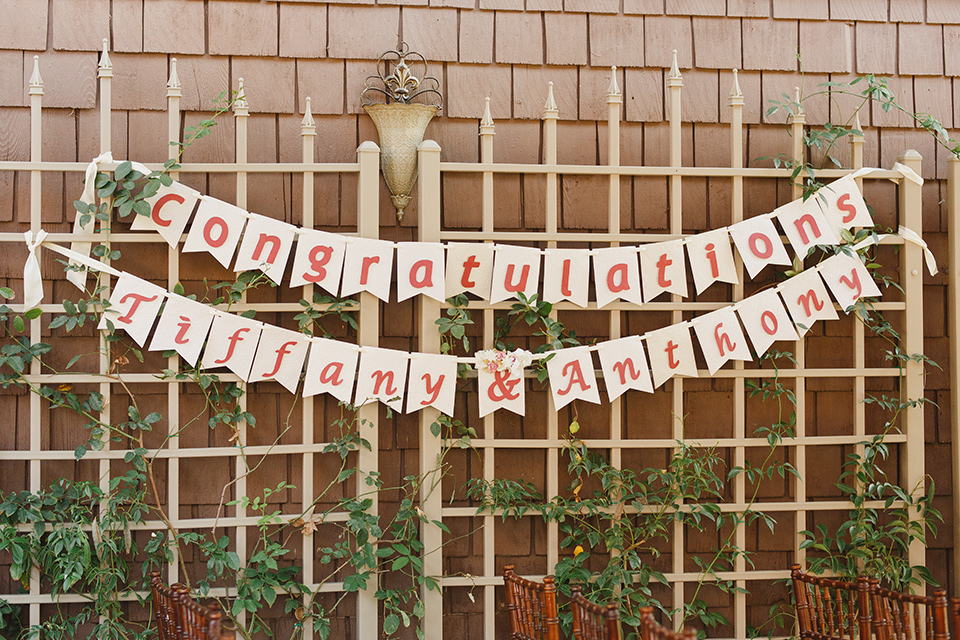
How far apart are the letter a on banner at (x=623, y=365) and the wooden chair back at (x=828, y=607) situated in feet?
2.61

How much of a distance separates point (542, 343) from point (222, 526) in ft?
4.29

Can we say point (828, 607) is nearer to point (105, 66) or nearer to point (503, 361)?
point (503, 361)

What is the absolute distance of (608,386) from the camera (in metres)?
2.72

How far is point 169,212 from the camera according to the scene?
262 cm

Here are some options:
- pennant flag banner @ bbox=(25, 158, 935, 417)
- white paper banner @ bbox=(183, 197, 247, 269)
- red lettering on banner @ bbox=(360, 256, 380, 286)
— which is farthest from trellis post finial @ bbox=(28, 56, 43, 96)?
red lettering on banner @ bbox=(360, 256, 380, 286)

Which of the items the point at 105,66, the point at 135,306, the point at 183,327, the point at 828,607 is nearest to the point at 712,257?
the point at 828,607

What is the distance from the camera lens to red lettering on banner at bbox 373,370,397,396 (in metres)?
2.64

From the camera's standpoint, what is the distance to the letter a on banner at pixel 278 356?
2.62 m

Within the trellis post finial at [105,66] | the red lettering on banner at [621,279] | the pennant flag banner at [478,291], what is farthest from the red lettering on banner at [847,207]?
the trellis post finial at [105,66]

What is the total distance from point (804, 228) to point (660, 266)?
557mm

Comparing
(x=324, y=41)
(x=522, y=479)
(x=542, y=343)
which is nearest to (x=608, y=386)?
(x=542, y=343)

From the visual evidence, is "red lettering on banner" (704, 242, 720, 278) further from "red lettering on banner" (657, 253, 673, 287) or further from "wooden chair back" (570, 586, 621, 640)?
"wooden chair back" (570, 586, 621, 640)

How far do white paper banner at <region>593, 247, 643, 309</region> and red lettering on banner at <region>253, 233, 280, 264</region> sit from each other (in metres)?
1.11

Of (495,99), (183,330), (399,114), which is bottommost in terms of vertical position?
(183,330)
